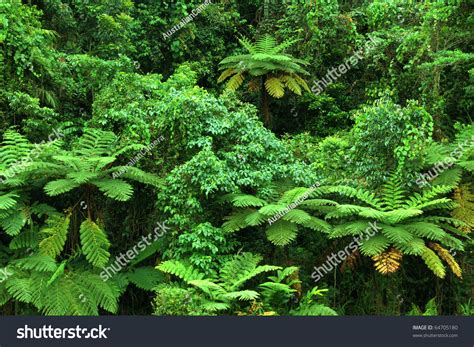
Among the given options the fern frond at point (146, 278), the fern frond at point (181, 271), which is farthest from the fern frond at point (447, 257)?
the fern frond at point (146, 278)

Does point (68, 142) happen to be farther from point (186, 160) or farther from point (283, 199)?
point (283, 199)

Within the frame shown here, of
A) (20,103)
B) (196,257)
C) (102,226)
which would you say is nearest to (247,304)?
(196,257)

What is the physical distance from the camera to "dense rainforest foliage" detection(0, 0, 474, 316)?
6.68 metres

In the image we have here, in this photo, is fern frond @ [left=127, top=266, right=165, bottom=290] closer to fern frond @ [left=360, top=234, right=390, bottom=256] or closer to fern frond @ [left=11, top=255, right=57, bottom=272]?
fern frond @ [left=11, top=255, right=57, bottom=272]

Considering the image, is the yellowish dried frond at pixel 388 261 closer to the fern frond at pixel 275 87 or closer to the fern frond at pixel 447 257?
the fern frond at pixel 447 257

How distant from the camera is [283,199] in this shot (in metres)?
7.16

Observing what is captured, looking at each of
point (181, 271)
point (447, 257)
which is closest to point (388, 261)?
point (447, 257)

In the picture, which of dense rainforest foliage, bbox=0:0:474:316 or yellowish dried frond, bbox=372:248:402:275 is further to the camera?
dense rainforest foliage, bbox=0:0:474:316

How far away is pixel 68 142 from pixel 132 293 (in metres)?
2.92

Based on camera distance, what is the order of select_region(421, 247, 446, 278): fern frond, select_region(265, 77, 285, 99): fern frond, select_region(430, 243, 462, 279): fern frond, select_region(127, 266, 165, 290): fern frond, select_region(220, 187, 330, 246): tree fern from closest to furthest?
select_region(421, 247, 446, 278): fern frond
select_region(430, 243, 462, 279): fern frond
select_region(220, 187, 330, 246): tree fern
select_region(127, 266, 165, 290): fern frond
select_region(265, 77, 285, 99): fern frond

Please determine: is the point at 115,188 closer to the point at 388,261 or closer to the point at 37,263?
the point at 37,263

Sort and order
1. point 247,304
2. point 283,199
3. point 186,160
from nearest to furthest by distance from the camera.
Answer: point 247,304, point 283,199, point 186,160

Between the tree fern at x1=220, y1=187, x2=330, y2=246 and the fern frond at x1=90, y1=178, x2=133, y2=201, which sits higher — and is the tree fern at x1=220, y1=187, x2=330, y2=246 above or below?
below

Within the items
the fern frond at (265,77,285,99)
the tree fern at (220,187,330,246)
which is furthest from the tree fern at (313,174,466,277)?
the fern frond at (265,77,285,99)
